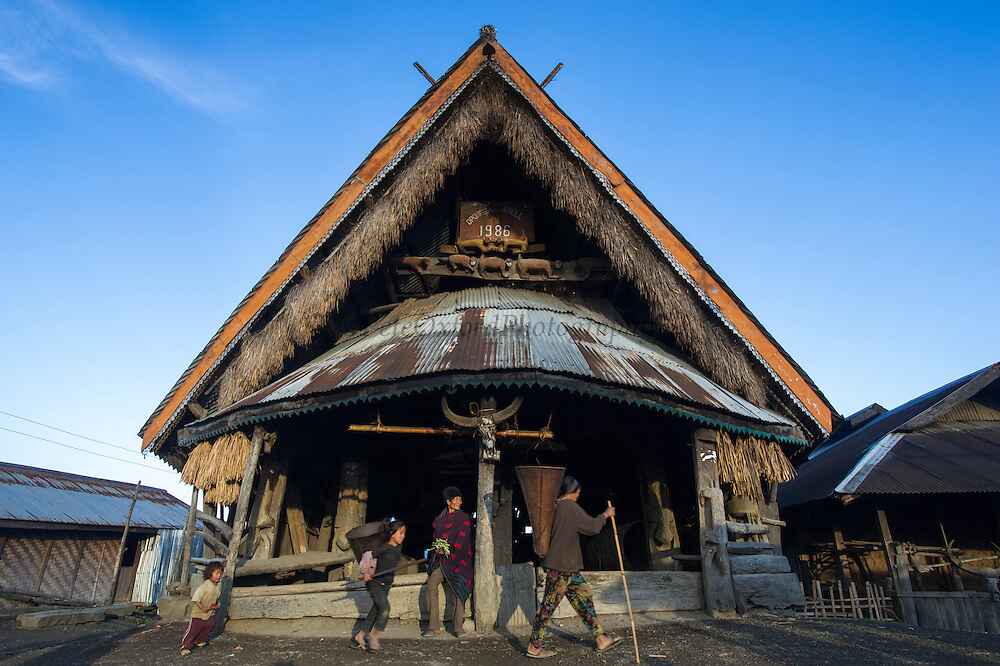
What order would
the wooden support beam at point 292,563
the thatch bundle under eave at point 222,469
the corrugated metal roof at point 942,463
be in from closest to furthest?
the wooden support beam at point 292,563 < the thatch bundle under eave at point 222,469 < the corrugated metal roof at point 942,463

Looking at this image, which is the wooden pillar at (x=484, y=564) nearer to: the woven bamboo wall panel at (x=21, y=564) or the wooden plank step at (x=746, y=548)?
the wooden plank step at (x=746, y=548)

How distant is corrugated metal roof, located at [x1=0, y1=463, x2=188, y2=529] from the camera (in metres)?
18.0

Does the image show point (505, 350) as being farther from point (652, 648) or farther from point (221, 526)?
point (221, 526)

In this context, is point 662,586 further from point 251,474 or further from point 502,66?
point 502,66

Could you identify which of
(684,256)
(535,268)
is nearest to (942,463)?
(684,256)

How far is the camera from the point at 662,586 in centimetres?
640

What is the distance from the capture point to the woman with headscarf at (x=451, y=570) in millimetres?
5547

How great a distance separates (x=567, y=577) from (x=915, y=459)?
12.0 metres

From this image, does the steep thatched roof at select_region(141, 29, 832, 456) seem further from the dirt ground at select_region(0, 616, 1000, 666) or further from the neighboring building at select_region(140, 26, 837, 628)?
the dirt ground at select_region(0, 616, 1000, 666)

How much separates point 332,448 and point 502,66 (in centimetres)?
648

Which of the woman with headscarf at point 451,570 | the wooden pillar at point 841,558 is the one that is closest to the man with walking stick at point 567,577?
the woman with headscarf at point 451,570

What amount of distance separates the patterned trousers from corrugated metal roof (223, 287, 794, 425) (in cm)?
199

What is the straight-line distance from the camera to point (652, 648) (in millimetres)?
4996

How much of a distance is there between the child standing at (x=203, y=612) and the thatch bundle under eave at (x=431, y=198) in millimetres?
2666
